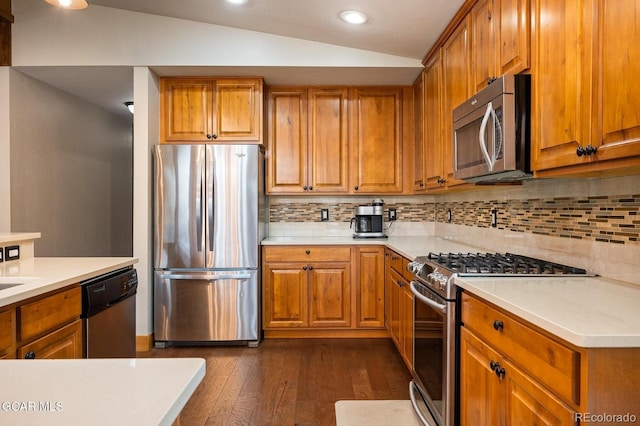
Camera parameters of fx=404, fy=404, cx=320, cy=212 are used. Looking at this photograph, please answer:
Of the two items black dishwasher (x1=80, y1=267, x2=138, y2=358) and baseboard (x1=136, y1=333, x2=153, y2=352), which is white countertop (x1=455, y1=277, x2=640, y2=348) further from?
baseboard (x1=136, y1=333, x2=153, y2=352)

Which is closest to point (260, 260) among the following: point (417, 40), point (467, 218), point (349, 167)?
point (349, 167)

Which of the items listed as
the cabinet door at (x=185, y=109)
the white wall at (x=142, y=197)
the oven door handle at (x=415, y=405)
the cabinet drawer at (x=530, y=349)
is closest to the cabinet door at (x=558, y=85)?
the cabinet drawer at (x=530, y=349)

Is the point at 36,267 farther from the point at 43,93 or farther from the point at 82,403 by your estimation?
the point at 43,93

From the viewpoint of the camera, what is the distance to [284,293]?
11.6 ft

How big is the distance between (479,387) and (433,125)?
2.15 meters

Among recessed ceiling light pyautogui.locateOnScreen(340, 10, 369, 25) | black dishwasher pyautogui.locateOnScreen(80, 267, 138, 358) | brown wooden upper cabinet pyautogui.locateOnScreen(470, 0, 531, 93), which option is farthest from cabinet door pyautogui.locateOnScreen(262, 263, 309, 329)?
brown wooden upper cabinet pyautogui.locateOnScreen(470, 0, 531, 93)

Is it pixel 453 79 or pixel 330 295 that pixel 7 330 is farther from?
pixel 453 79

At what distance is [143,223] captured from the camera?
3.37 metres

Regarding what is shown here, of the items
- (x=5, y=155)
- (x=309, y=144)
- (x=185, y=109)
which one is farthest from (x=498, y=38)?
(x=5, y=155)

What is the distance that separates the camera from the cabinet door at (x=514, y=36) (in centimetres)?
174

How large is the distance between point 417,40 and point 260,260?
218 cm

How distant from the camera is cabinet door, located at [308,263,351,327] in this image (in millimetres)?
3553

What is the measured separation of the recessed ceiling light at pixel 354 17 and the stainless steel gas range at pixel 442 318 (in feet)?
5.57

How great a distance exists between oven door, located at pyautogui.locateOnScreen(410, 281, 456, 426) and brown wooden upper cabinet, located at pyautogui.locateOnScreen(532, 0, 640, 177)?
2.46 ft
